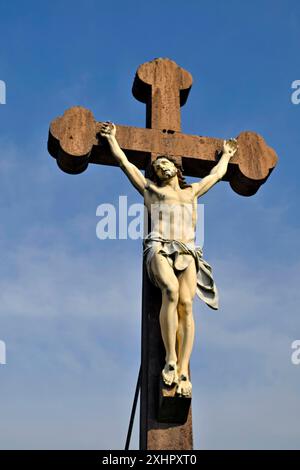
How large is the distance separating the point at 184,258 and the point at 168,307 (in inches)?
17.3

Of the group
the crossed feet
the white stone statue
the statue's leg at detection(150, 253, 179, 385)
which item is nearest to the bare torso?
the white stone statue

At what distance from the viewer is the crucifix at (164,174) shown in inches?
227

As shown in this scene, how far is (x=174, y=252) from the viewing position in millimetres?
6156

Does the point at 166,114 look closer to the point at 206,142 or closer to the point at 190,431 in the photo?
the point at 206,142

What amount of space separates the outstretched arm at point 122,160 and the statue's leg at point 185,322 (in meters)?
0.95

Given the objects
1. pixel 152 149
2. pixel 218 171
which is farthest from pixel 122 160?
pixel 218 171

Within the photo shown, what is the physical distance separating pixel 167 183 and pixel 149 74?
1.41 metres

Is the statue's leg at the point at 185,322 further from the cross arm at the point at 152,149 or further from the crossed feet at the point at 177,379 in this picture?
the cross arm at the point at 152,149

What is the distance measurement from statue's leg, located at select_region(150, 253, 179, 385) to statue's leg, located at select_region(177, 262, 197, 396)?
2.1 inches

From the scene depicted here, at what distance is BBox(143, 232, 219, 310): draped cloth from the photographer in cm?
614

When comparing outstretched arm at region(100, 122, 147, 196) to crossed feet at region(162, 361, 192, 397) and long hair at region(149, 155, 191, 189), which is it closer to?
long hair at region(149, 155, 191, 189)

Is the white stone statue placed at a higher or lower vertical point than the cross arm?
lower

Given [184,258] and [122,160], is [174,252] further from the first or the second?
[122,160]

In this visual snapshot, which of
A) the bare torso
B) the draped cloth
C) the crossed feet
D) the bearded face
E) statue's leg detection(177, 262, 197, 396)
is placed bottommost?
the crossed feet
